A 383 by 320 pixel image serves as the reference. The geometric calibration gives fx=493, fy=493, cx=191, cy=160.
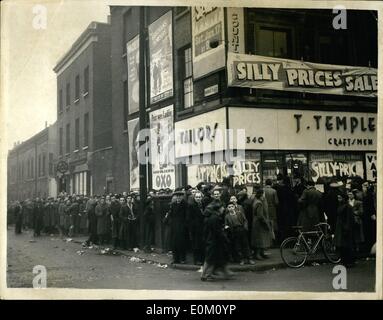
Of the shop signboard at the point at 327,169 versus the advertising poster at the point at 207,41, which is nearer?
the advertising poster at the point at 207,41

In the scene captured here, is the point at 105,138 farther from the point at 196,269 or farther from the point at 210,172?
the point at 196,269

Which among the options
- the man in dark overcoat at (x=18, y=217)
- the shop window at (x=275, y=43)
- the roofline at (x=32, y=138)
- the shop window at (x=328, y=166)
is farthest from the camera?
the shop window at (x=275, y=43)

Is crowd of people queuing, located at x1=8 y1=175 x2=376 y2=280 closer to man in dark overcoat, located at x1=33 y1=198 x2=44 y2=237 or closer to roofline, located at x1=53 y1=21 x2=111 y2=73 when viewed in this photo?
man in dark overcoat, located at x1=33 y1=198 x2=44 y2=237

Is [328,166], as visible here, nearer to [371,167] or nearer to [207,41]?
[371,167]

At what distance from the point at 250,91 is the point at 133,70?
2.41m

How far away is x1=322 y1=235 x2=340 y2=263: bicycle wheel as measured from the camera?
356 inches

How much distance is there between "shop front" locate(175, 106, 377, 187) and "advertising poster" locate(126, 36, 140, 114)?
3.46 ft

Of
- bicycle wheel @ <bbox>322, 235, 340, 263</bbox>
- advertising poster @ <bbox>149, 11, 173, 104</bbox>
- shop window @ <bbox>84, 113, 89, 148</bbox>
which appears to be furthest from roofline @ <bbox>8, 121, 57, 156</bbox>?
bicycle wheel @ <bbox>322, 235, 340, 263</bbox>

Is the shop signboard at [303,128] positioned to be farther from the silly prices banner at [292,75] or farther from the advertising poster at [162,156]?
the advertising poster at [162,156]

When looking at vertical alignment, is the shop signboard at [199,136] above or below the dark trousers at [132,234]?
above

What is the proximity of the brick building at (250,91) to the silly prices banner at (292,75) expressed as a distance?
0.07ft

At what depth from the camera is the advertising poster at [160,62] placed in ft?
31.7

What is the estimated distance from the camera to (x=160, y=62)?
9719 mm

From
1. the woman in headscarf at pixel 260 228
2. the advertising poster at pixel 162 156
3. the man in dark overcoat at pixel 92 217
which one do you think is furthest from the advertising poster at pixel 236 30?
the man in dark overcoat at pixel 92 217
